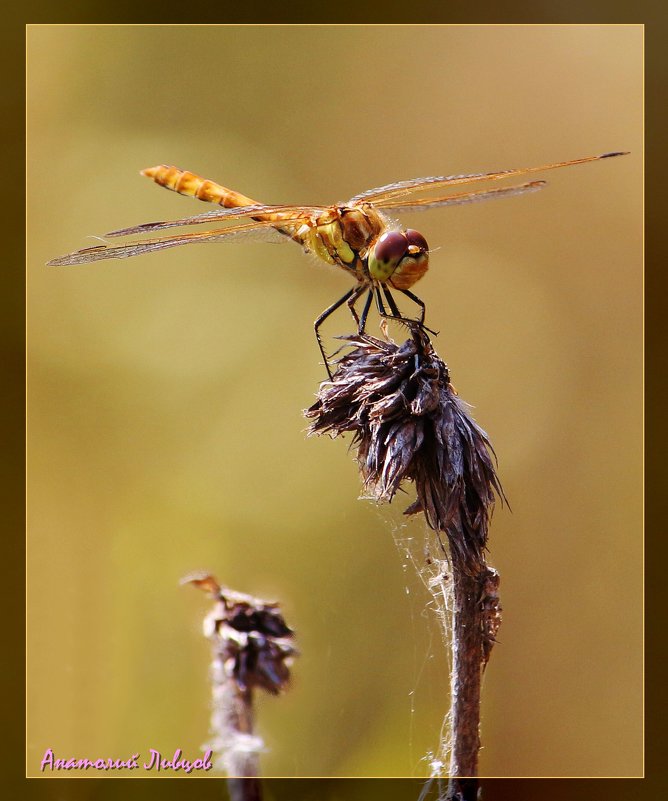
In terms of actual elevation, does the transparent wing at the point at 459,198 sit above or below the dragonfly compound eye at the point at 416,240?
above

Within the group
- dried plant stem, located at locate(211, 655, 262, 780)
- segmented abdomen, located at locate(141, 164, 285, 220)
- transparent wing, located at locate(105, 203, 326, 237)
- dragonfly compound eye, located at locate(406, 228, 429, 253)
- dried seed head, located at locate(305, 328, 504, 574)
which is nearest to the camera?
dried plant stem, located at locate(211, 655, 262, 780)

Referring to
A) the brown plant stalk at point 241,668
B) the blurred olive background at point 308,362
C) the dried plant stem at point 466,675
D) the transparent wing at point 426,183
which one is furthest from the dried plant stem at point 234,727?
the transparent wing at point 426,183

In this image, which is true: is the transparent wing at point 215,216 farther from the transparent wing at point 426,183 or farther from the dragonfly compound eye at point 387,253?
the dragonfly compound eye at point 387,253

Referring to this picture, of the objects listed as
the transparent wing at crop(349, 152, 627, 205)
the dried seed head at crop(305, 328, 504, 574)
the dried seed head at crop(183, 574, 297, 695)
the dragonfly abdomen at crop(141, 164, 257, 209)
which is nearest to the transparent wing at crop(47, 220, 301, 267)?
the transparent wing at crop(349, 152, 627, 205)

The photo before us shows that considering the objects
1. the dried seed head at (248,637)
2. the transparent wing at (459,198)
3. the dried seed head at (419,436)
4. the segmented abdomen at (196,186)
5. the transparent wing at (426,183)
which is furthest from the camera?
the segmented abdomen at (196,186)

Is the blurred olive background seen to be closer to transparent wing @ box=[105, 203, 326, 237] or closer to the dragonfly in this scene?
the dragonfly

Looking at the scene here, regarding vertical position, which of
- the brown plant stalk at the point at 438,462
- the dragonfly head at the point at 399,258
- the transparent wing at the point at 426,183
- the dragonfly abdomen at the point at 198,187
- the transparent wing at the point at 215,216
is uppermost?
the dragonfly abdomen at the point at 198,187

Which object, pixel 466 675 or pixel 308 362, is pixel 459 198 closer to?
pixel 308 362

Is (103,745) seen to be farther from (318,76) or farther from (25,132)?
(318,76)
